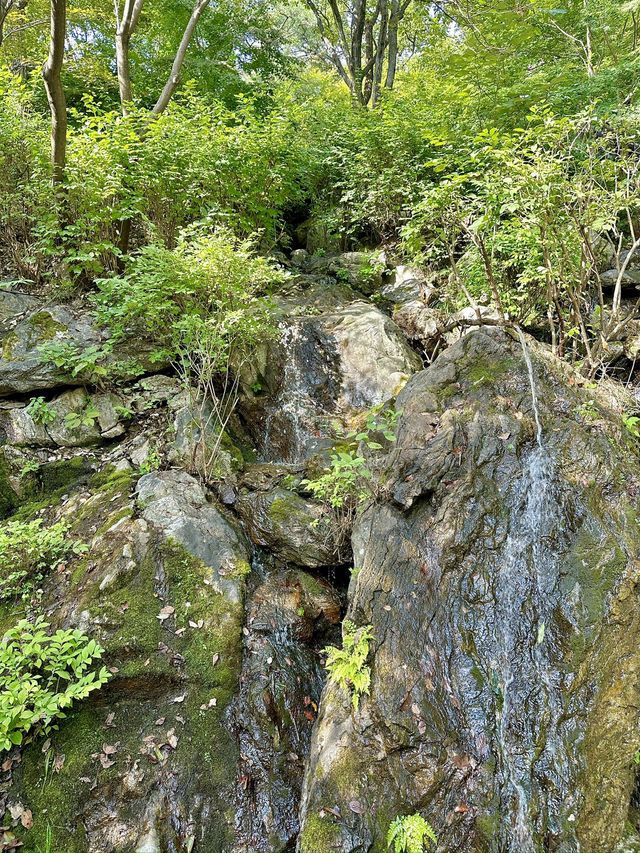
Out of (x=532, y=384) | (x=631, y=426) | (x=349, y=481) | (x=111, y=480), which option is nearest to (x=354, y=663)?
(x=349, y=481)

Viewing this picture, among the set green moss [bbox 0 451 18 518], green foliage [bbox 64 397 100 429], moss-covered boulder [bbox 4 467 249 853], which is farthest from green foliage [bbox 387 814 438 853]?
green foliage [bbox 64 397 100 429]

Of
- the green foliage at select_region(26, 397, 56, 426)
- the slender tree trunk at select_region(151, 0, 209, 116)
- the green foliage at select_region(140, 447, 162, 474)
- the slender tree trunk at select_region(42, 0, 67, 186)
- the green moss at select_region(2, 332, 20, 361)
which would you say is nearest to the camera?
the slender tree trunk at select_region(42, 0, 67, 186)

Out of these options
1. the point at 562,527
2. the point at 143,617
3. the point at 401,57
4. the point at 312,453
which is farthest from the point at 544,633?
the point at 401,57

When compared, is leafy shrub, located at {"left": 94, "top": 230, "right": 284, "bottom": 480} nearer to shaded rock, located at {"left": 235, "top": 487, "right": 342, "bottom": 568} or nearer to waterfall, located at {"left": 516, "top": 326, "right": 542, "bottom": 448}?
shaded rock, located at {"left": 235, "top": 487, "right": 342, "bottom": 568}

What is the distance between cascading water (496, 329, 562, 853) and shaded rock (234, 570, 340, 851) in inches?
64.7

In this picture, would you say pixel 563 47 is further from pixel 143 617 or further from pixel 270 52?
pixel 143 617

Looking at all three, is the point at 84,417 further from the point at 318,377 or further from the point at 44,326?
the point at 318,377

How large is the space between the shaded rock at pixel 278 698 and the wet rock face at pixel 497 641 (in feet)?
1.55

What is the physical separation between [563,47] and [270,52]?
7.51 metres

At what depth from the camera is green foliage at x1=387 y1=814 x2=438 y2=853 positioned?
8.01 ft

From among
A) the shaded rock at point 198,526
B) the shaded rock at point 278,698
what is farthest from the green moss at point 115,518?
the shaded rock at point 278,698

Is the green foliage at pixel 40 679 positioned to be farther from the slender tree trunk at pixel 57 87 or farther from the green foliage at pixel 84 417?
the slender tree trunk at pixel 57 87

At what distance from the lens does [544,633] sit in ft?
9.38

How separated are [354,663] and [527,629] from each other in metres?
1.21
